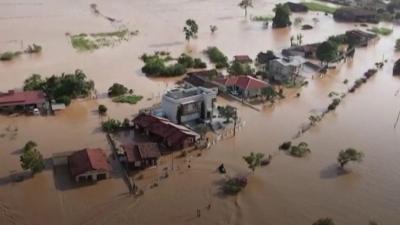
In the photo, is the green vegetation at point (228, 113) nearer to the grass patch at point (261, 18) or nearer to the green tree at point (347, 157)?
the green tree at point (347, 157)

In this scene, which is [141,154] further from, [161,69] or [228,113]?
[161,69]

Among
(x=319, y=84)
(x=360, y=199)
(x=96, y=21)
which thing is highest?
(x=96, y=21)

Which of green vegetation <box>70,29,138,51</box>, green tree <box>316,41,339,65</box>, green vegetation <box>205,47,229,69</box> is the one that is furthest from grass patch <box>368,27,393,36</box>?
green vegetation <box>70,29,138,51</box>

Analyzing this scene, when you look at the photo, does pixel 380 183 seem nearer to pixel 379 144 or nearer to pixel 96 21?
pixel 379 144

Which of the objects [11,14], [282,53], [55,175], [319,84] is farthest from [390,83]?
[11,14]

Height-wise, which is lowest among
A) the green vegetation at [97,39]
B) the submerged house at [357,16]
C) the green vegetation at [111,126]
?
the green vegetation at [111,126]

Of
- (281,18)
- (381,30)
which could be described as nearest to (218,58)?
(281,18)

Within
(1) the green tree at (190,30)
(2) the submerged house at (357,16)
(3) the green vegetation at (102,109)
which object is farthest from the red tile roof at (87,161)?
(2) the submerged house at (357,16)
